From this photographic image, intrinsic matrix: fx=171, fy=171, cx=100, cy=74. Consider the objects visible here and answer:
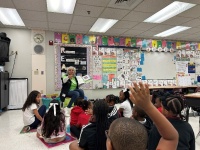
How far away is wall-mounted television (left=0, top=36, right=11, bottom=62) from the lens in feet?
14.8

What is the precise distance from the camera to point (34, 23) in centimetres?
464

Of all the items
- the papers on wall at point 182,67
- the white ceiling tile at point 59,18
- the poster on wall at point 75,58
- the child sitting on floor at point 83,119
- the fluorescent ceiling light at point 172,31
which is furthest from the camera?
the papers on wall at point 182,67

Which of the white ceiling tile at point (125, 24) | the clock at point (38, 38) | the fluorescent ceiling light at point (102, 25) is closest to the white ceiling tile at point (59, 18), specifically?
the fluorescent ceiling light at point (102, 25)

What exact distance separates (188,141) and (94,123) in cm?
76

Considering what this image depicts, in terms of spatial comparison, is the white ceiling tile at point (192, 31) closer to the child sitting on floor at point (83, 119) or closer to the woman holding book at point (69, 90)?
the woman holding book at point (69, 90)

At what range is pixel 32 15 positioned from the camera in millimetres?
4047

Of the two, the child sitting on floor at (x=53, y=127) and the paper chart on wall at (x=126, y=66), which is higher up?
the paper chart on wall at (x=126, y=66)

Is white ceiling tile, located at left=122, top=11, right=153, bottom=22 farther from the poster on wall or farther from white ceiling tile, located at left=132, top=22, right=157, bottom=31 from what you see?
the poster on wall

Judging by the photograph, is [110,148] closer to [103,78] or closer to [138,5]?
[138,5]

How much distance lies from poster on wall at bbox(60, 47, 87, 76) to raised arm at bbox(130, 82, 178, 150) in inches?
200

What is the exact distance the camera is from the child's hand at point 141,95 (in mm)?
591

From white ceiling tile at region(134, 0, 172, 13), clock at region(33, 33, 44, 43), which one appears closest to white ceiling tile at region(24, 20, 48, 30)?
clock at region(33, 33, 44, 43)

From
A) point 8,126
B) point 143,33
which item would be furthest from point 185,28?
point 8,126

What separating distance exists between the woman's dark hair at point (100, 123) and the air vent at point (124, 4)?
2.44m
